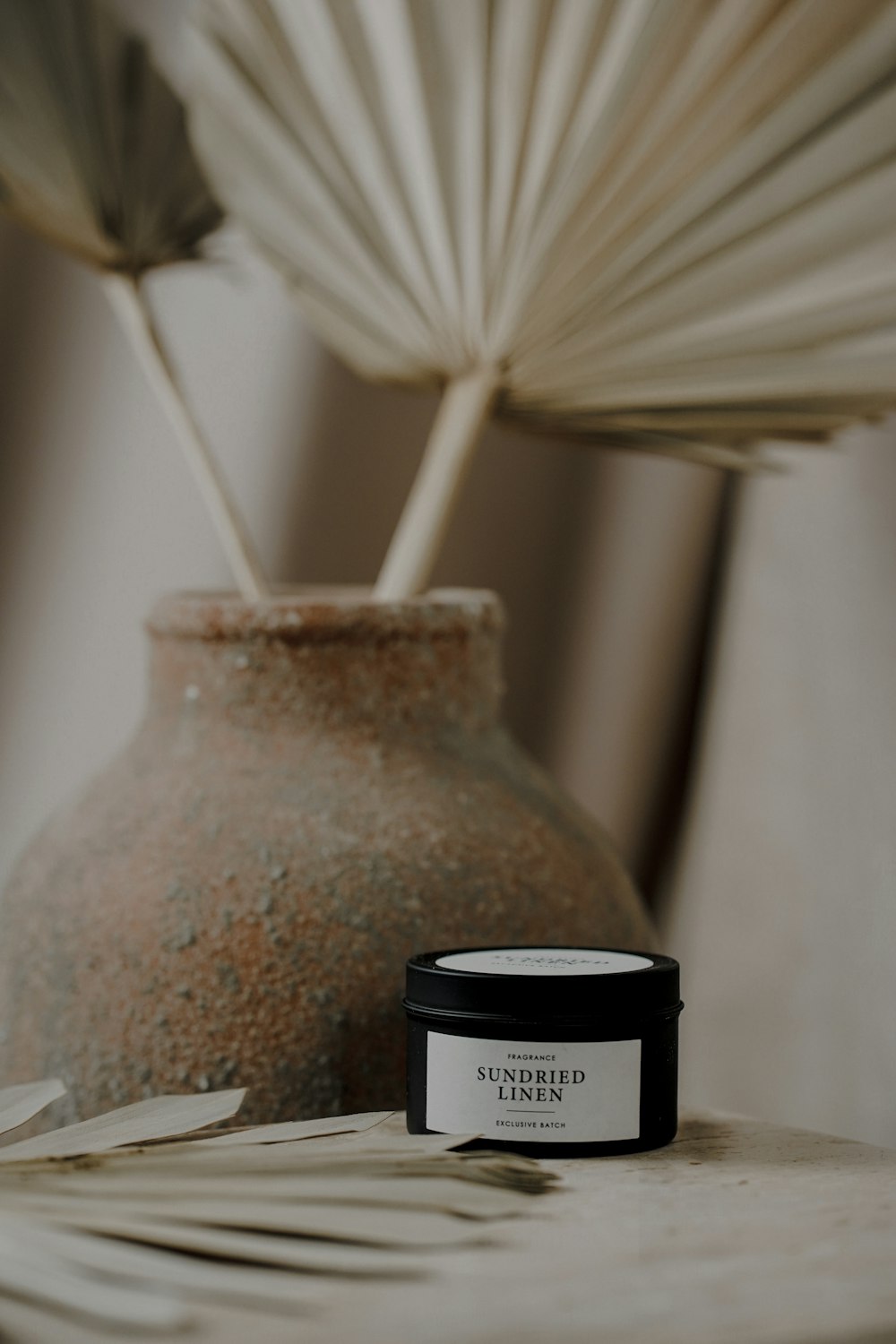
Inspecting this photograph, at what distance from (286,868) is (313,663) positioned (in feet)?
0.34

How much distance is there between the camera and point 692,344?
0.77m

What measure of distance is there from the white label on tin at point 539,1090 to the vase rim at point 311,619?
206 mm

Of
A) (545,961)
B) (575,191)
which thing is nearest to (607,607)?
(575,191)

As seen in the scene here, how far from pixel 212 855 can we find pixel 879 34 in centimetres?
46

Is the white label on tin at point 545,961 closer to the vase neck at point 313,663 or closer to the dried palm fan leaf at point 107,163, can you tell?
the vase neck at point 313,663

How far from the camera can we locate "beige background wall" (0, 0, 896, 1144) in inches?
41.2

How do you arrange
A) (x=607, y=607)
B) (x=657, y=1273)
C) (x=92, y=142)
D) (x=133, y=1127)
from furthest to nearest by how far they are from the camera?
(x=607, y=607)
(x=92, y=142)
(x=133, y=1127)
(x=657, y=1273)

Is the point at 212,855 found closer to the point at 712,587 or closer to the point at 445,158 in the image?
the point at 445,158

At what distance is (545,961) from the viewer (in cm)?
60

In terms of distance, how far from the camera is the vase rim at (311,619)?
0.69m

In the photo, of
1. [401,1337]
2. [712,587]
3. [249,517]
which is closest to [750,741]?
[712,587]

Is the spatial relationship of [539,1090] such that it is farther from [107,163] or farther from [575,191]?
[107,163]

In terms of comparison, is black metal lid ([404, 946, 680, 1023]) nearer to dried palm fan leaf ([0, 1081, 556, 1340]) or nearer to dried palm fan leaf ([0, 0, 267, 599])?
dried palm fan leaf ([0, 1081, 556, 1340])

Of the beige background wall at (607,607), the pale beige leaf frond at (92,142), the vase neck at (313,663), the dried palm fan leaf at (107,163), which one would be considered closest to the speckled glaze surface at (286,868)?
the vase neck at (313,663)
